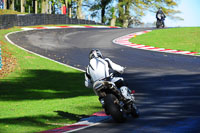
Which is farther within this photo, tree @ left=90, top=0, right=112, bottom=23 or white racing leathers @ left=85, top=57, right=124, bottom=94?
tree @ left=90, top=0, right=112, bottom=23

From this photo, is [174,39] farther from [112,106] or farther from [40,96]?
[112,106]

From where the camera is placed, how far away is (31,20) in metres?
38.2

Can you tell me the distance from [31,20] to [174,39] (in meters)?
15.2

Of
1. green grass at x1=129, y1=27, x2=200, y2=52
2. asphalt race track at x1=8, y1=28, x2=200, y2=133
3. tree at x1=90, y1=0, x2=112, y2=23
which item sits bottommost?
asphalt race track at x1=8, y1=28, x2=200, y2=133

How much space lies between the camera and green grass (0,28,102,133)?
31.8ft

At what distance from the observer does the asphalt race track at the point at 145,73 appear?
28.2 feet

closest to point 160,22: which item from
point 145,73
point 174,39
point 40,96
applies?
point 174,39

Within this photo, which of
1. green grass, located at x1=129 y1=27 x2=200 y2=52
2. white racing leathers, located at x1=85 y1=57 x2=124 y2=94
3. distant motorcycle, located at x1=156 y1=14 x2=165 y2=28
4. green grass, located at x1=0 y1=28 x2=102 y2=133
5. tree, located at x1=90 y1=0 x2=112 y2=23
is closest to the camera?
white racing leathers, located at x1=85 y1=57 x2=124 y2=94

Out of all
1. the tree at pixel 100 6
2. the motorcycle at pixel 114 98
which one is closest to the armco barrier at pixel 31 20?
the tree at pixel 100 6

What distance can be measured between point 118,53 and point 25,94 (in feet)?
30.2

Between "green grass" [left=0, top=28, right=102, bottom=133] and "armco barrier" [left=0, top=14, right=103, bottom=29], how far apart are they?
402 inches

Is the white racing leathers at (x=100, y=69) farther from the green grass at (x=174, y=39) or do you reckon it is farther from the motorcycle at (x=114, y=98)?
the green grass at (x=174, y=39)

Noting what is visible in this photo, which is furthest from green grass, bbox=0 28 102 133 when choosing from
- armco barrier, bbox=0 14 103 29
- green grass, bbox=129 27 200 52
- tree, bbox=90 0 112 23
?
tree, bbox=90 0 112 23

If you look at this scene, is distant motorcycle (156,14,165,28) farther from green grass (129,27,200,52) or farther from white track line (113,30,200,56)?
white track line (113,30,200,56)
